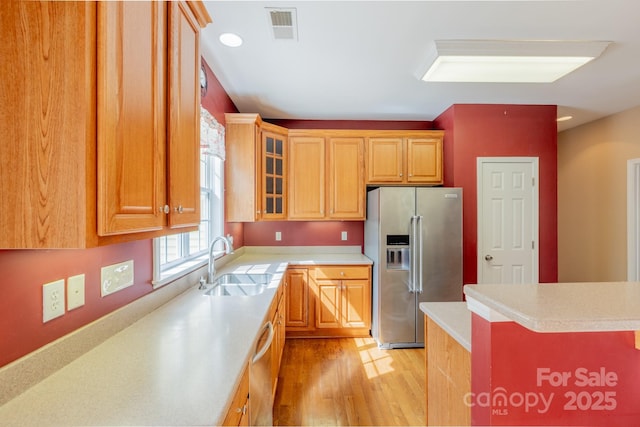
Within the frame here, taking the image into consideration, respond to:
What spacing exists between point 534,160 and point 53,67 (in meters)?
3.97

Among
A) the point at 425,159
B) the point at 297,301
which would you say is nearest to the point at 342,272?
the point at 297,301

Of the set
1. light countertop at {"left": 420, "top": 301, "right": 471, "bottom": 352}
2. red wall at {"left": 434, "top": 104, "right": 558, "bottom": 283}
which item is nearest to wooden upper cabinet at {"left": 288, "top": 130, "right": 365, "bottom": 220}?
red wall at {"left": 434, "top": 104, "right": 558, "bottom": 283}

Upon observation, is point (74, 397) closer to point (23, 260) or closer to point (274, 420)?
point (23, 260)

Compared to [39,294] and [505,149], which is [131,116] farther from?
[505,149]

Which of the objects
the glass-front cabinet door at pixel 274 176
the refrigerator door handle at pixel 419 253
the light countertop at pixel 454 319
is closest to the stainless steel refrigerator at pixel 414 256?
the refrigerator door handle at pixel 419 253

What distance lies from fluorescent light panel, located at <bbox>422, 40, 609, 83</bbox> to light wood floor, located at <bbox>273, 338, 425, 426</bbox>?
101 inches

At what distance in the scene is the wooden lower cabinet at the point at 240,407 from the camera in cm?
90

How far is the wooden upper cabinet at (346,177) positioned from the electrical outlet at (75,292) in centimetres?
262

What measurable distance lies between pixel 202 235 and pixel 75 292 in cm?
156

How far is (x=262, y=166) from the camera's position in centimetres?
312

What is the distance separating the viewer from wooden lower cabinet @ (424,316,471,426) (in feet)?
3.78

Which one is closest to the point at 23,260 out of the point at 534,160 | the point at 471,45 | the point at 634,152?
the point at 471,45

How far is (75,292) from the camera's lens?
1007 millimetres

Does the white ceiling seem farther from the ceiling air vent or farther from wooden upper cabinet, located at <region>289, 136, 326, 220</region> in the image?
wooden upper cabinet, located at <region>289, 136, 326, 220</region>
